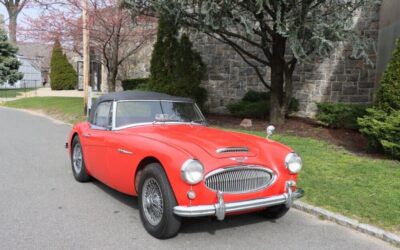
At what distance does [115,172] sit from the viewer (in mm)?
5793

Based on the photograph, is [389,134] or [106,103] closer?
[106,103]

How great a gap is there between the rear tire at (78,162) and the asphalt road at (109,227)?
115 mm

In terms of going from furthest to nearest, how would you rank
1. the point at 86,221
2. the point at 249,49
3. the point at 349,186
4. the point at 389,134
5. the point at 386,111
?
the point at 249,49 < the point at 386,111 < the point at 389,134 < the point at 349,186 < the point at 86,221

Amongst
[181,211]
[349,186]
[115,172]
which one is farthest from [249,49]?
[181,211]

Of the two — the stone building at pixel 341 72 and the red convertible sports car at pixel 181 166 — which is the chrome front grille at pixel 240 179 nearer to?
the red convertible sports car at pixel 181 166

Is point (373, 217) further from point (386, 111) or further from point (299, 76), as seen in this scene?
point (299, 76)

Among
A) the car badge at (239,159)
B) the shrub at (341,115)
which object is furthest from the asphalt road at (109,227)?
the shrub at (341,115)

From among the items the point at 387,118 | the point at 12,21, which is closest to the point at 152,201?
the point at 387,118

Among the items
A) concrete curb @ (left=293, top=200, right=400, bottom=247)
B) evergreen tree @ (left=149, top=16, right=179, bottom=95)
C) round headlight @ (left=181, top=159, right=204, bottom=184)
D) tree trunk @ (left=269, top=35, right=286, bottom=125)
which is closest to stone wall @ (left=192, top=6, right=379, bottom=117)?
evergreen tree @ (left=149, top=16, right=179, bottom=95)

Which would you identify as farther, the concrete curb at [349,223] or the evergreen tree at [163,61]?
the evergreen tree at [163,61]

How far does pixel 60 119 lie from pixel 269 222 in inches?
579

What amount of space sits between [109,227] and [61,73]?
36.8 meters

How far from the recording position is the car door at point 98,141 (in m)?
6.18

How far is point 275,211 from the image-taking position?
5.48 meters
